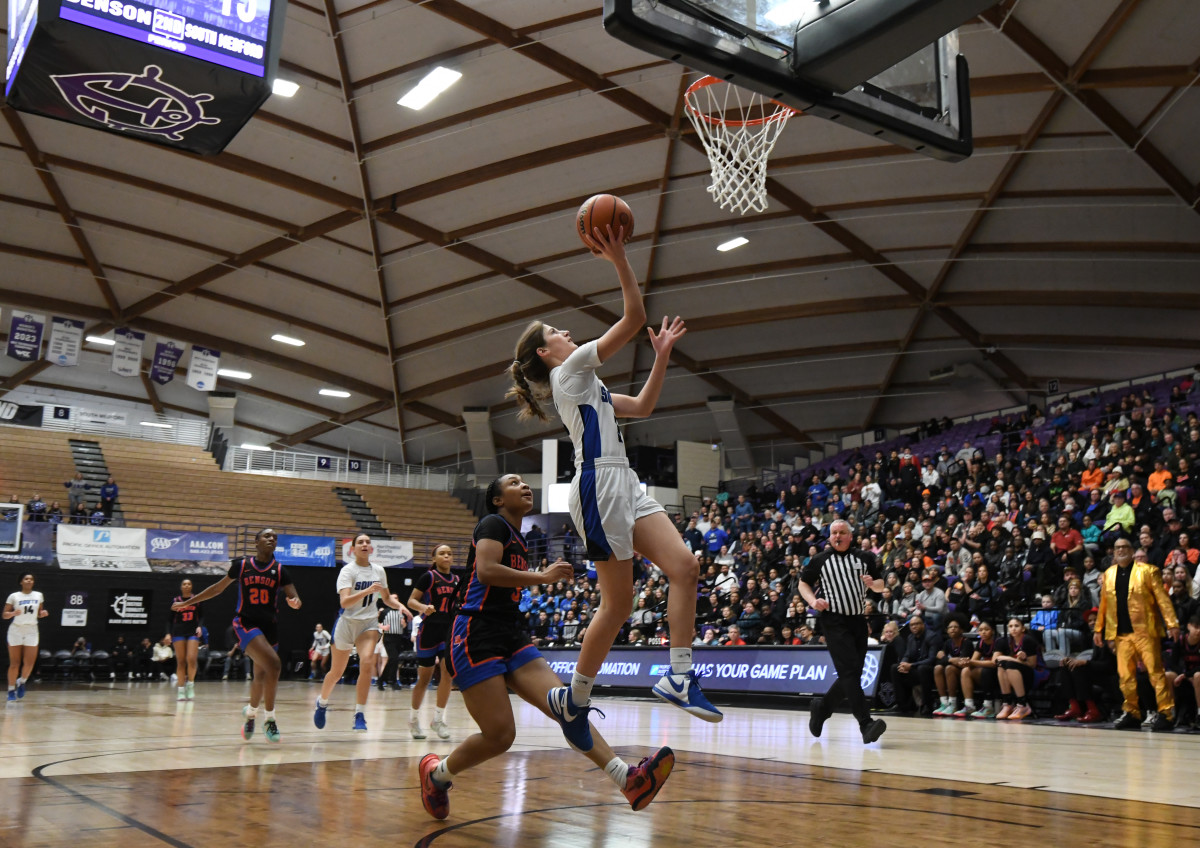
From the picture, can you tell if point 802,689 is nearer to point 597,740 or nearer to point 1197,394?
point 597,740

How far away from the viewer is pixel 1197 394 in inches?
730

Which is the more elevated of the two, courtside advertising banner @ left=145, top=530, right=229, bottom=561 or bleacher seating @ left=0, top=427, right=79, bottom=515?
bleacher seating @ left=0, top=427, right=79, bottom=515

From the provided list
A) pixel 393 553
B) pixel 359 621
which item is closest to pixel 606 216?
pixel 359 621

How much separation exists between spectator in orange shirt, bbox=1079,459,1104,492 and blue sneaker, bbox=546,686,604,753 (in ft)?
44.4

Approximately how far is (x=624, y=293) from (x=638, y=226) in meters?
17.8

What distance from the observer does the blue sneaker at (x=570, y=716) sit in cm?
439

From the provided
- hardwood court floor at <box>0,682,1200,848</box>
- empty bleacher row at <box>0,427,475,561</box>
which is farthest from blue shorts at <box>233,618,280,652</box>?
empty bleacher row at <box>0,427,475,561</box>

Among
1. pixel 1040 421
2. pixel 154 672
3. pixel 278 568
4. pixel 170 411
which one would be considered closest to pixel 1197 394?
pixel 1040 421

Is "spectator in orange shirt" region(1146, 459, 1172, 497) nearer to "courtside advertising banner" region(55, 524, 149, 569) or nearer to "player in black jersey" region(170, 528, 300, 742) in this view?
"player in black jersey" region(170, 528, 300, 742)

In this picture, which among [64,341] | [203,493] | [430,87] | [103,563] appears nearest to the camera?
[430,87]

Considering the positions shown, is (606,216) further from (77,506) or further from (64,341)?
(64,341)

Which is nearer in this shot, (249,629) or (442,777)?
(442,777)

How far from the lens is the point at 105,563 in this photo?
22.1 meters

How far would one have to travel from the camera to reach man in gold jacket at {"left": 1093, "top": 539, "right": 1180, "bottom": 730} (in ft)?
32.6
